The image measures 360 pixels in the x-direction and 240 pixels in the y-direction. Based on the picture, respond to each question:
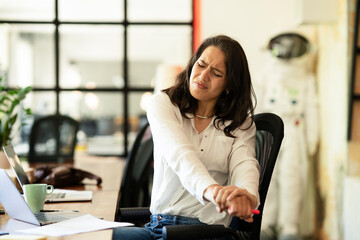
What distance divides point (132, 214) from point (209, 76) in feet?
1.75

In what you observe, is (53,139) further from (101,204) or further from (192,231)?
(192,231)

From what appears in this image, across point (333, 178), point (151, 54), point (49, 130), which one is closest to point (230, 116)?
point (49, 130)

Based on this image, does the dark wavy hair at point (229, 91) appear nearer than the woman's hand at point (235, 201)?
No

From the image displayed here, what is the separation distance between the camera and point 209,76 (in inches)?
67.7

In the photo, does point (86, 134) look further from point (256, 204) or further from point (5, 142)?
point (256, 204)

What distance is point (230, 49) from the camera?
1.72 m

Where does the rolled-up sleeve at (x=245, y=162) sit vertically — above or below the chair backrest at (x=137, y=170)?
above

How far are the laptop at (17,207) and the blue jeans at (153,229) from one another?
17 cm

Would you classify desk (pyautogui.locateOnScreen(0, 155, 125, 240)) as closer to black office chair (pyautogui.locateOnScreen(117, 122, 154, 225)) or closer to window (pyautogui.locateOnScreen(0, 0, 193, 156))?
black office chair (pyautogui.locateOnScreen(117, 122, 154, 225))

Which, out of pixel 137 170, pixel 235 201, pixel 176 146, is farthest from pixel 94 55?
pixel 235 201

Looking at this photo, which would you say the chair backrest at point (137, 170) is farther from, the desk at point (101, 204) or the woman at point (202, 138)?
the woman at point (202, 138)

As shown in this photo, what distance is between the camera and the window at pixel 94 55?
463 centimetres

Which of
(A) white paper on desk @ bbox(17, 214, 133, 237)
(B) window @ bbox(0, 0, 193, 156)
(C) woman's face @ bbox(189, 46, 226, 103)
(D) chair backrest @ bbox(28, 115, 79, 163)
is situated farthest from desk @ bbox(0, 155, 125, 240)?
(B) window @ bbox(0, 0, 193, 156)

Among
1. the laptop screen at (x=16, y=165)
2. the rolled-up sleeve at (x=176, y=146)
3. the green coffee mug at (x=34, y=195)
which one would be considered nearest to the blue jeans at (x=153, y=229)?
the rolled-up sleeve at (x=176, y=146)
